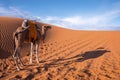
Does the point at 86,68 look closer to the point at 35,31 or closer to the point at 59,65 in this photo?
the point at 59,65

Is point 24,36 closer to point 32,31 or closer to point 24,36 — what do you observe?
point 24,36

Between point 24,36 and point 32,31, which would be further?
point 32,31

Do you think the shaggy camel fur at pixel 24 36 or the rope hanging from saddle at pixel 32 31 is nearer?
the shaggy camel fur at pixel 24 36

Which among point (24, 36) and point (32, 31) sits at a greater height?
point (32, 31)

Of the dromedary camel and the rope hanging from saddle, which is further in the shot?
the rope hanging from saddle

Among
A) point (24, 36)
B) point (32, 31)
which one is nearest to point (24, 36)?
point (24, 36)

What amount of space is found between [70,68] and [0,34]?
843 cm

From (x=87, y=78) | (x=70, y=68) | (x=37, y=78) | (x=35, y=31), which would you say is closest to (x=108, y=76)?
(x=87, y=78)

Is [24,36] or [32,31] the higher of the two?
[32,31]

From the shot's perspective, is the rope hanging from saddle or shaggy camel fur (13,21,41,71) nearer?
shaggy camel fur (13,21,41,71)

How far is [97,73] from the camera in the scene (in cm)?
771

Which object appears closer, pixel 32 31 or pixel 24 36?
pixel 24 36

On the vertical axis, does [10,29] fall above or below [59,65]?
above

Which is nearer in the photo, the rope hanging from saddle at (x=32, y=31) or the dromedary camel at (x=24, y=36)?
the dromedary camel at (x=24, y=36)
